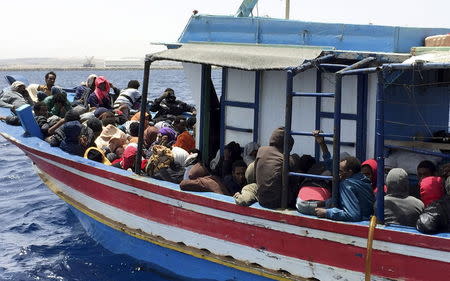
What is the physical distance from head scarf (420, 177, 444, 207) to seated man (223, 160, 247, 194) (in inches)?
82.7

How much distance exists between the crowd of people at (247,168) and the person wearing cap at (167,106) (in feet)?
0.06

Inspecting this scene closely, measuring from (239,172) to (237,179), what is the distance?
3.5 inches

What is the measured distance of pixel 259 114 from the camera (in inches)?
301

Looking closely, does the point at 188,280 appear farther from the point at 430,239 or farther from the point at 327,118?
the point at 430,239

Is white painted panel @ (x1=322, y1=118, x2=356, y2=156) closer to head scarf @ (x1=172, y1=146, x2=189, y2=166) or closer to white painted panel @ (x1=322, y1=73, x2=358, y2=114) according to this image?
white painted panel @ (x1=322, y1=73, x2=358, y2=114)

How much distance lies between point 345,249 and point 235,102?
8.92 ft

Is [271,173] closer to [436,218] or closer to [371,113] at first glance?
[371,113]

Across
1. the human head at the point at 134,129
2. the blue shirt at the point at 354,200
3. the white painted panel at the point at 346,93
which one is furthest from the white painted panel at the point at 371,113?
the human head at the point at 134,129

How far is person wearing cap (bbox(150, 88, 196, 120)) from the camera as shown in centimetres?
1166

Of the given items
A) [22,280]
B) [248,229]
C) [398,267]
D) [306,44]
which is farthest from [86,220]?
[398,267]

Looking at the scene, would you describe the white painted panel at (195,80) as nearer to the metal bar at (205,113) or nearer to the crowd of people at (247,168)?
the metal bar at (205,113)

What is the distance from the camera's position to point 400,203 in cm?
561

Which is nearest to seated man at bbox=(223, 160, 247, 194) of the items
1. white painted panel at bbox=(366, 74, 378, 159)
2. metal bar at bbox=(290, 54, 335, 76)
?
white painted panel at bbox=(366, 74, 378, 159)

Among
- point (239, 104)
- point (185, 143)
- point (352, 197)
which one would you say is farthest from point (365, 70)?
point (185, 143)
